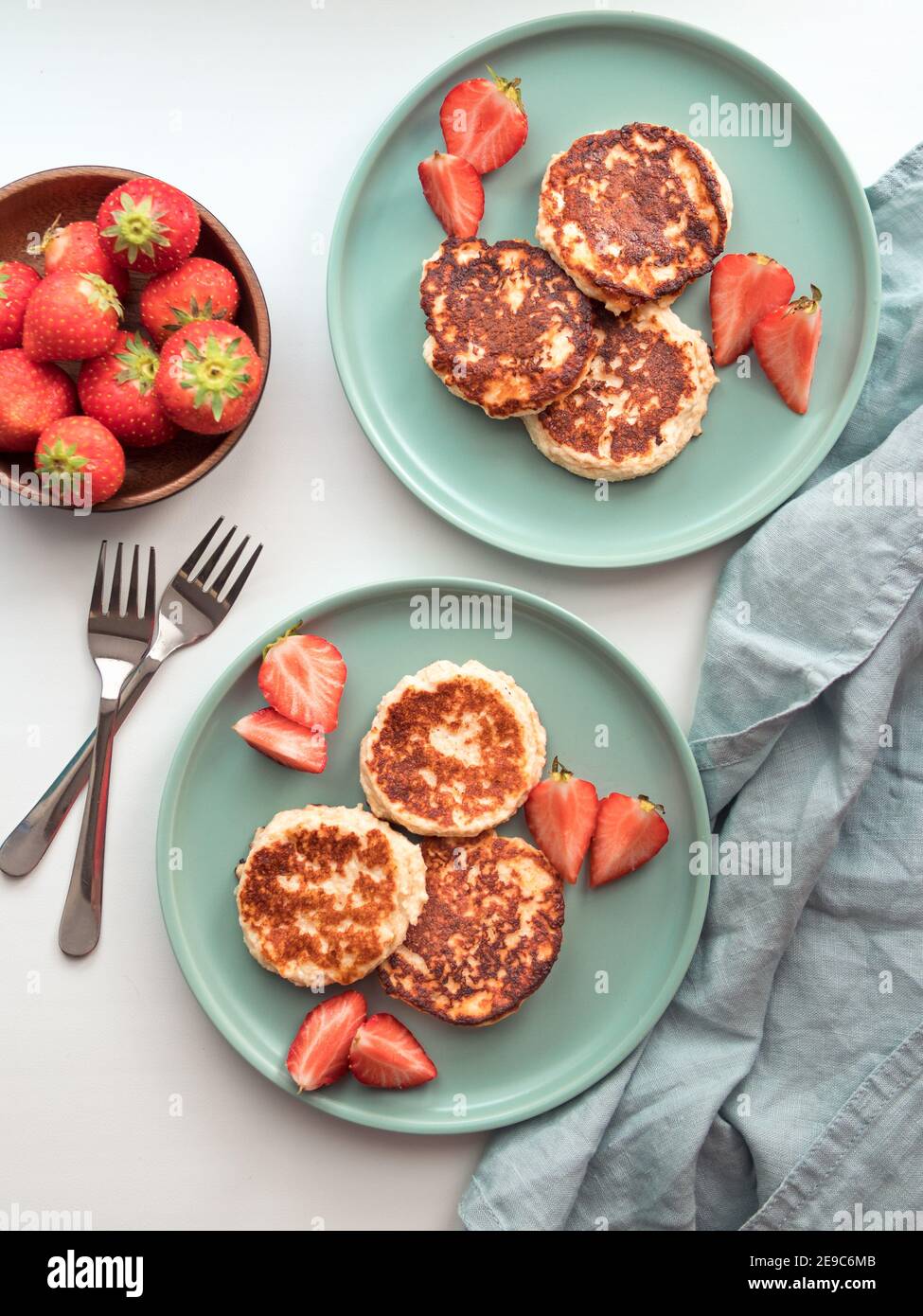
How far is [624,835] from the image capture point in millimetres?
2174

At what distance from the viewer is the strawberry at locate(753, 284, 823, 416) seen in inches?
85.3

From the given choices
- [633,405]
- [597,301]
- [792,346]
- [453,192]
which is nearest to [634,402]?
[633,405]

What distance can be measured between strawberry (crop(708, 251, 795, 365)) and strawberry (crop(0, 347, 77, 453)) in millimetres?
→ 1323

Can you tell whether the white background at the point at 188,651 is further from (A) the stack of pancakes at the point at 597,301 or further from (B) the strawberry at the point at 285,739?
(A) the stack of pancakes at the point at 597,301

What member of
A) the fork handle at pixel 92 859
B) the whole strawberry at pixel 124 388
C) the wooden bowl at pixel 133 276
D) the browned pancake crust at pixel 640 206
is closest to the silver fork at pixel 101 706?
the fork handle at pixel 92 859

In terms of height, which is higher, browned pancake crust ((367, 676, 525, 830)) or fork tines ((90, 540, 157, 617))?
fork tines ((90, 540, 157, 617))

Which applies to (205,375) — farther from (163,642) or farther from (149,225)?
(163,642)

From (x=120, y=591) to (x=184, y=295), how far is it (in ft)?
2.05

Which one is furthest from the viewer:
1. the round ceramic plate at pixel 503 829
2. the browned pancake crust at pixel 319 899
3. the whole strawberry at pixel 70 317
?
the round ceramic plate at pixel 503 829

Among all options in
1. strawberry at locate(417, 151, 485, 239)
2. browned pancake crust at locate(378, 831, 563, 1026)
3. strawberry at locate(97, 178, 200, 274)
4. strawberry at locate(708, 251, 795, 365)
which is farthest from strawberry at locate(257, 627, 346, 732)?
strawberry at locate(708, 251, 795, 365)

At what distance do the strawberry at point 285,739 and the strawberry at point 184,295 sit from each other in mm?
772

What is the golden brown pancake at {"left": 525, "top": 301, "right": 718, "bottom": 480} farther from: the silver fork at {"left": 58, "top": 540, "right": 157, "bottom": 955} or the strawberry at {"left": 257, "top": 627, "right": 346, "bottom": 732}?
the silver fork at {"left": 58, "top": 540, "right": 157, "bottom": 955}

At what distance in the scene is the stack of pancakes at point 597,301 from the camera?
215 cm

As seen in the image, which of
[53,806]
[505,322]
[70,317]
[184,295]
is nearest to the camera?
[70,317]
